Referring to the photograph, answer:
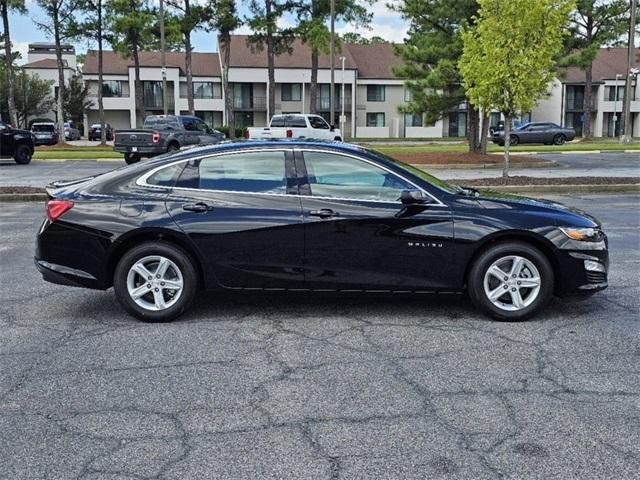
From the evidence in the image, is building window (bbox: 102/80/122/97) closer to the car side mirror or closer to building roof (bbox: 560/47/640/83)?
building roof (bbox: 560/47/640/83)

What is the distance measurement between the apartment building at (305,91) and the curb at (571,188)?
47.6 metres

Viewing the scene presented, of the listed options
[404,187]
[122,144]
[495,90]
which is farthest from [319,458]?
[122,144]

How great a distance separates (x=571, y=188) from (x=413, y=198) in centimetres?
1205

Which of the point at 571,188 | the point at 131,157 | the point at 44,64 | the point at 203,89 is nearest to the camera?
the point at 571,188

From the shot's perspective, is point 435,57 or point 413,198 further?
Answer: point 435,57

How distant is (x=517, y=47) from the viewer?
15.9 meters

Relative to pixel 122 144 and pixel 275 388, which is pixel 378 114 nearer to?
pixel 122 144

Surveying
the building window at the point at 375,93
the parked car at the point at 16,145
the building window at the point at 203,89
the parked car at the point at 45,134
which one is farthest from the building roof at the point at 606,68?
the parked car at the point at 16,145

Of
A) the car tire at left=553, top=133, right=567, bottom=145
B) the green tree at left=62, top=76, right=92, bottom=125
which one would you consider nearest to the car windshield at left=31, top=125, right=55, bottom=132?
the green tree at left=62, top=76, right=92, bottom=125

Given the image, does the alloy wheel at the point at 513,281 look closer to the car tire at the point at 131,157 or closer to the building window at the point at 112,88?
the car tire at the point at 131,157

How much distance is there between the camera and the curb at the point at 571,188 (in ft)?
54.0

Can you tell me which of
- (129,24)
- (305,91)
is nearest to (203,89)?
(305,91)

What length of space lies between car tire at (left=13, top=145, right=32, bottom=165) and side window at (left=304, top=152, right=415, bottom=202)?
21974 mm

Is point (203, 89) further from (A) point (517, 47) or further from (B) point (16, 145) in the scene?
(A) point (517, 47)
